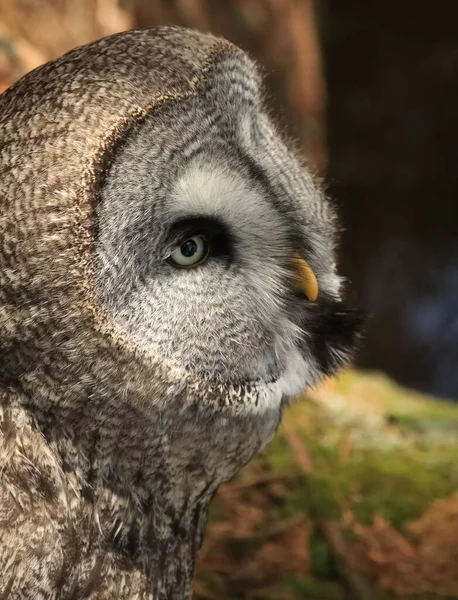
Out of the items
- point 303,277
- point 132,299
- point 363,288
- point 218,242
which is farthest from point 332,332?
point 363,288

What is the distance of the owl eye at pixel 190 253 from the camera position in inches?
34.8

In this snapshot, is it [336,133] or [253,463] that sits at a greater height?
[253,463]

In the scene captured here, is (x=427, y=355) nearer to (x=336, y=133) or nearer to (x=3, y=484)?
(x=336, y=133)

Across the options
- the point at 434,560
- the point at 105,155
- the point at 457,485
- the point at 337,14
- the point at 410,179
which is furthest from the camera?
the point at 410,179

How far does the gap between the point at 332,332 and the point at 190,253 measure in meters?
0.35

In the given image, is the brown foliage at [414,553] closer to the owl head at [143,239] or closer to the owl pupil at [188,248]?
the owl head at [143,239]

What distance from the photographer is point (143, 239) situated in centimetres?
84

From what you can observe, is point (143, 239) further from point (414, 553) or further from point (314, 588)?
→ point (414, 553)

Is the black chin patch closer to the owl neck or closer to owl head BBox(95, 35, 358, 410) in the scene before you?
owl head BBox(95, 35, 358, 410)

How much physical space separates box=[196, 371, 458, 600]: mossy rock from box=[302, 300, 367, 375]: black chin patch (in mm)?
626

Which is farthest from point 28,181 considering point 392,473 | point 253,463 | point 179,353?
point 392,473

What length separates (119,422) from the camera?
2.95 ft

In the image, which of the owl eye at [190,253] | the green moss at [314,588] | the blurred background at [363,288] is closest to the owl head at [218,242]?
the owl eye at [190,253]

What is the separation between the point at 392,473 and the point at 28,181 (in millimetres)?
1412
